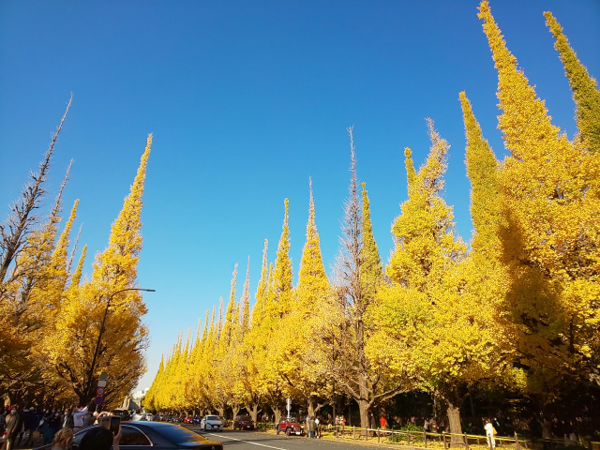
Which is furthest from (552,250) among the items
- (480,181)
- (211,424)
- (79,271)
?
(79,271)

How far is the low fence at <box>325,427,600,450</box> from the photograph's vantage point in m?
12.3

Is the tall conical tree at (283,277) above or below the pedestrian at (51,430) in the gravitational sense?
above

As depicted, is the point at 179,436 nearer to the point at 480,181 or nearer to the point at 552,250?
the point at 552,250

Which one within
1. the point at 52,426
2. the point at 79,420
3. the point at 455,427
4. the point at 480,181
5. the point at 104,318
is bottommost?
the point at 52,426

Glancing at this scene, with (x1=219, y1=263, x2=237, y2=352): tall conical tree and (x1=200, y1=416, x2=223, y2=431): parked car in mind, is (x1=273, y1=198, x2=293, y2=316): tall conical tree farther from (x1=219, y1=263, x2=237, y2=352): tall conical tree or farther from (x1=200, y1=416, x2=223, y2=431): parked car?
(x1=219, y1=263, x2=237, y2=352): tall conical tree

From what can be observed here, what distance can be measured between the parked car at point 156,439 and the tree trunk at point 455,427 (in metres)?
12.7

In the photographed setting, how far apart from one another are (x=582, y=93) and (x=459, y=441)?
57.0 feet

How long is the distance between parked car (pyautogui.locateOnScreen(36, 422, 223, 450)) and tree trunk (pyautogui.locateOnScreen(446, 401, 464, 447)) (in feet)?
41.5

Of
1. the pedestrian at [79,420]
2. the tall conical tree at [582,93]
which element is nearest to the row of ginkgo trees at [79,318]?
the pedestrian at [79,420]

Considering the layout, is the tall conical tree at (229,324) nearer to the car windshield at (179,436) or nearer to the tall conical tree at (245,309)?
the tall conical tree at (245,309)

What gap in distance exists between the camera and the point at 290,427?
2641 centimetres

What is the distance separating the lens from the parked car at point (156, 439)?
598 centimetres

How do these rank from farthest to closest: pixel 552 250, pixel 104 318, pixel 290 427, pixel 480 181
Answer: pixel 290 427 < pixel 480 181 < pixel 104 318 < pixel 552 250

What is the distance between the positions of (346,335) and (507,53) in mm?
16540
